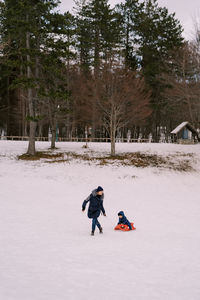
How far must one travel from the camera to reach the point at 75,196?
563 inches

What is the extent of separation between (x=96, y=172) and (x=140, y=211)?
7.09 metres

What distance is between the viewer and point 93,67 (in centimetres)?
3738

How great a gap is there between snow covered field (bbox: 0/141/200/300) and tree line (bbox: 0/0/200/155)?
651 cm

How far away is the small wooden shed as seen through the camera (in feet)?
108

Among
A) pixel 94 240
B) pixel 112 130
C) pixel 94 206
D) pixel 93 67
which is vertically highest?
pixel 93 67

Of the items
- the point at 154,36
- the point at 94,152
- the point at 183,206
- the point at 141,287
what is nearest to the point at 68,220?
the point at 141,287

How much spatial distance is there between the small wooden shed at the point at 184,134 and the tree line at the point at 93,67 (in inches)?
74.2

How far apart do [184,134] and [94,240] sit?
30111 mm

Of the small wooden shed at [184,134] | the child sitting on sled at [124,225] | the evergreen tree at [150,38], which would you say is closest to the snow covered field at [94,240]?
the child sitting on sled at [124,225]

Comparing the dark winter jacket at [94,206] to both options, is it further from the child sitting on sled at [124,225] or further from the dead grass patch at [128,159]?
the dead grass patch at [128,159]

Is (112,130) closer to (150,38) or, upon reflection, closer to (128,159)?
(128,159)

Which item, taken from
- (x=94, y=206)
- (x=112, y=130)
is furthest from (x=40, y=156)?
(x=94, y=206)

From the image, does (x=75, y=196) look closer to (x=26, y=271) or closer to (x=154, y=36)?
(x=26, y=271)

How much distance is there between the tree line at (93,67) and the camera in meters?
19.8
